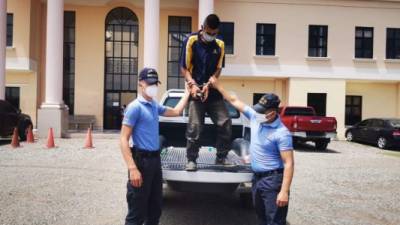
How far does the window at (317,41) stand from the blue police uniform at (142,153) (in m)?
→ 21.1

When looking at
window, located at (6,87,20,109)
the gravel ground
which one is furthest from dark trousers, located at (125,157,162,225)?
window, located at (6,87,20,109)

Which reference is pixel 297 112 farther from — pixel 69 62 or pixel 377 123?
pixel 69 62

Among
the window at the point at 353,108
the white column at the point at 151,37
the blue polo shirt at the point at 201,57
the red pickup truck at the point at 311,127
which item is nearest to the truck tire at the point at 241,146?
the blue polo shirt at the point at 201,57

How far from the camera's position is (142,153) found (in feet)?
14.5

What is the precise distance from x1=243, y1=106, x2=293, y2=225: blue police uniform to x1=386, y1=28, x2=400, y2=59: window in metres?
23.0

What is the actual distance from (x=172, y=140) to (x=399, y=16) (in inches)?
854

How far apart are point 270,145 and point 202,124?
123 centimetres

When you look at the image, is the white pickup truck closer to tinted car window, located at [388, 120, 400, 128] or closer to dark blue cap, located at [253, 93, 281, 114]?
dark blue cap, located at [253, 93, 281, 114]

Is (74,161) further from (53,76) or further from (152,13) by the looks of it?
(152,13)

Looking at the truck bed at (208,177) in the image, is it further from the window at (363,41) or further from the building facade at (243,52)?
the window at (363,41)

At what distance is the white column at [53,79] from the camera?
1967cm

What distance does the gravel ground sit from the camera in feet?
20.7

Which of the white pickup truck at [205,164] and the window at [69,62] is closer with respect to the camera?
the white pickup truck at [205,164]

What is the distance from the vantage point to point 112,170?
10.8 m
